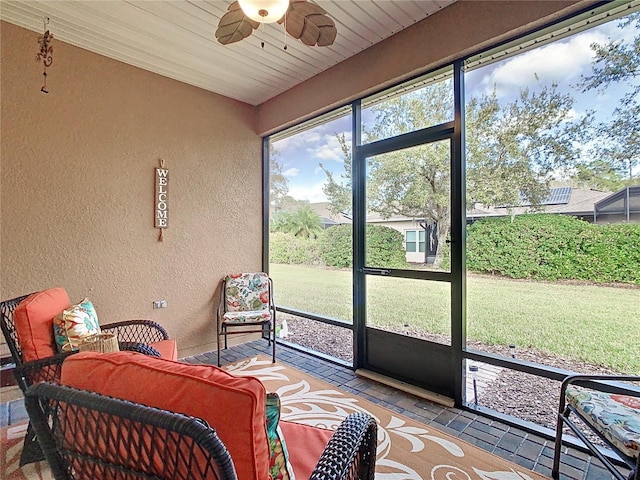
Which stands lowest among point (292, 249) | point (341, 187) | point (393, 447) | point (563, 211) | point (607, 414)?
point (393, 447)

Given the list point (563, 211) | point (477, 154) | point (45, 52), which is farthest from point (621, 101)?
point (45, 52)

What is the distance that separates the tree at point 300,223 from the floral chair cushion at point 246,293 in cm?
65

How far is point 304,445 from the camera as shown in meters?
1.25

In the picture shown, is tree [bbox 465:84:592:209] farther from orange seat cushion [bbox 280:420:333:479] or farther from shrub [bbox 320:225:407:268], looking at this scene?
orange seat cushion [bbox 280:420:333:479]

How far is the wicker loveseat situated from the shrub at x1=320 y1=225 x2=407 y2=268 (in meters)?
2.28

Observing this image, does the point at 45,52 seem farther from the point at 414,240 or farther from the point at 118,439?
the point at 414,240

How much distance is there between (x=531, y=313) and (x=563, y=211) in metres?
0.71

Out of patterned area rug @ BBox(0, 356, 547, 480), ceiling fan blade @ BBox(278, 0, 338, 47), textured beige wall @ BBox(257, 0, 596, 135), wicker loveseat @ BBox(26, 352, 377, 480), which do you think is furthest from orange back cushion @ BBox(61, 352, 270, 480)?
textured beige wall @ BBox(257, 0, 596, 135)

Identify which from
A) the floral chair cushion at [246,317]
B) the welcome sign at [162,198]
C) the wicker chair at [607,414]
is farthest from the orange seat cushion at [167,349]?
the wicker chair at [607,414]

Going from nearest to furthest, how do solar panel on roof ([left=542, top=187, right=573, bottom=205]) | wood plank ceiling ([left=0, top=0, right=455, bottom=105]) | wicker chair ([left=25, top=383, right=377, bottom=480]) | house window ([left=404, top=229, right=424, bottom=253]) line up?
wicker chair ([left=25, top=383, right=377, bottom=480]) < solar panel on roof ([left=542, top=187, right=573, bottom=205]) < wood plank ceiling ([left=0, top=0, right=455, bottom=105]) < house window ([left=404, top=229, right=424, bottom=253])

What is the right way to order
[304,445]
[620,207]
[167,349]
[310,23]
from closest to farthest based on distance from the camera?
[304,445] < [310,23] < [620,207] < [167,349]

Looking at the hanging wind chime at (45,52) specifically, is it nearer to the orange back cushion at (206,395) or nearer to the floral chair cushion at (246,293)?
the floral chair cushion at (246,293)

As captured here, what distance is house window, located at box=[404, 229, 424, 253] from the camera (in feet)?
9.04

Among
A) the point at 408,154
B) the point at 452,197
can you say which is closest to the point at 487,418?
the point at 452,197
